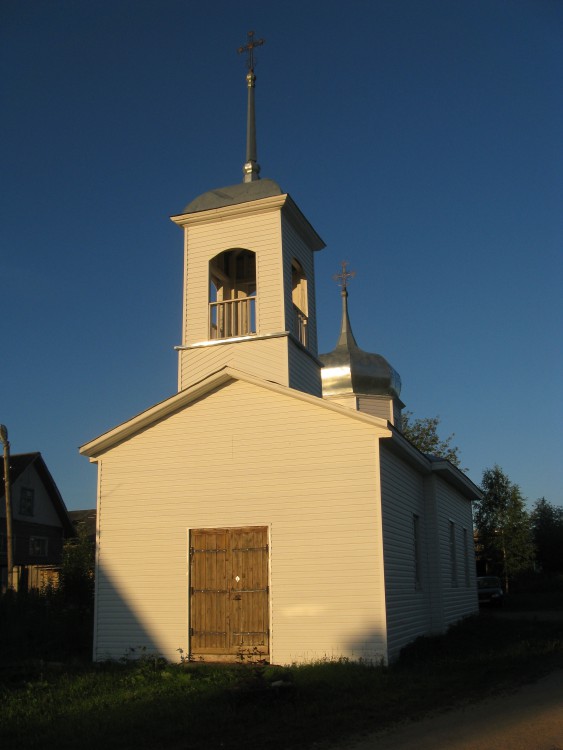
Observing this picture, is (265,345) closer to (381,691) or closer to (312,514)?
(312,514)

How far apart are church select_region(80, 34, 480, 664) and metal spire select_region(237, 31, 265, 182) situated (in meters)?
2.14

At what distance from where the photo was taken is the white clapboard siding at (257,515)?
519 inches

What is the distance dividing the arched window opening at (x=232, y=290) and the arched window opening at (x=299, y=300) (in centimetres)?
100

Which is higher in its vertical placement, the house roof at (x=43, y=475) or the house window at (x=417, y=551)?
the house roof at (x=43, y=475)

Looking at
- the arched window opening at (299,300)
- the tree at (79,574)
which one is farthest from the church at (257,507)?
the tree at (79,574)

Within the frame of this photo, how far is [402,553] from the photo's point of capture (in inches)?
595

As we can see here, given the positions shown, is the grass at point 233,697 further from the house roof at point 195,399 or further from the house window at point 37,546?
the house window at point 37,546

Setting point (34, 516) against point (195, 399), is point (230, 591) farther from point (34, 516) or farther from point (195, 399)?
point (34, 516)

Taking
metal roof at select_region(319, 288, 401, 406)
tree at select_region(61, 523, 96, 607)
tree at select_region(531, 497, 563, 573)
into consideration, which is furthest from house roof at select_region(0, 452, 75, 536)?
tree at select_region(531, 497, 563, 573)

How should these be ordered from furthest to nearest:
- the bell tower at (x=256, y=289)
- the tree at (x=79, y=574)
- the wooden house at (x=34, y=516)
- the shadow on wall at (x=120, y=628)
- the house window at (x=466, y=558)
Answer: the wooden house at (x=34, y=516) → the house window at (x=466, y=558) → the tree at (x=79, y=574) → the bell tower at (x=256, y=289) → the shadow on wall at (x=120, y=628)

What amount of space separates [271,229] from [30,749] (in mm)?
11886

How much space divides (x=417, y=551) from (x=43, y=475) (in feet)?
83.4

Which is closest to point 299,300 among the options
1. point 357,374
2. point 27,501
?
point 357,374

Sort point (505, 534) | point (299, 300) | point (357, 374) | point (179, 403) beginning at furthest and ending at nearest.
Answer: point (505, 534), point (357, 374), point (299, 300), point (179, 403)
